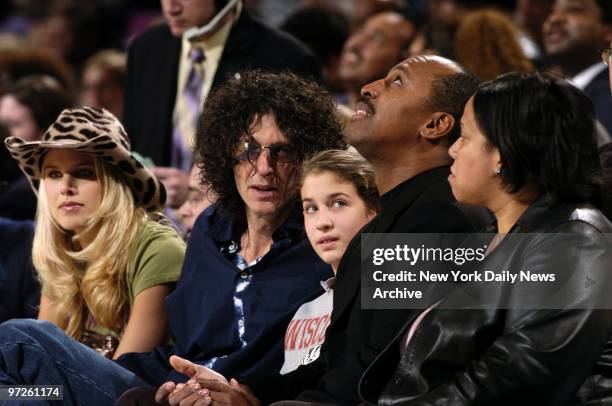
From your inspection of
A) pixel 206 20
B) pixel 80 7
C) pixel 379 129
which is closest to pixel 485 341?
pixel 379 129

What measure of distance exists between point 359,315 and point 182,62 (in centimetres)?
280

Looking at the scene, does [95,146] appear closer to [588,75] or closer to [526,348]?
[526,348]

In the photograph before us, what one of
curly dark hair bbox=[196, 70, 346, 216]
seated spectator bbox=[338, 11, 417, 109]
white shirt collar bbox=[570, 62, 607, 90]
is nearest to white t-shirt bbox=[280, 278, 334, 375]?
curly dark hair bbox=[196, 70, 346, 216]

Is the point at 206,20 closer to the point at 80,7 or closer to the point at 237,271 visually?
the point at 237,271

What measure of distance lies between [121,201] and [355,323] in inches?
55.1

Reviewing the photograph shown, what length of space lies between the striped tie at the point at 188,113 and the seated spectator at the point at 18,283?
903mm

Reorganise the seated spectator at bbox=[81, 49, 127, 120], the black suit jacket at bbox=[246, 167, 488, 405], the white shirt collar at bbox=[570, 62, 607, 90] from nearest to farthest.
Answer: the black suit jacket at bbox=[246, 167, 488, 405] → the white shirt collar at bbox=[570, 62, 607, 90] → the seated spectator at bbox=[81, 49, 127, 120]

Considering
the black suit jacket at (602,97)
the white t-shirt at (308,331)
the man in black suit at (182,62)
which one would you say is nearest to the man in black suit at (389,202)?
the white t-shirt at (308,331)

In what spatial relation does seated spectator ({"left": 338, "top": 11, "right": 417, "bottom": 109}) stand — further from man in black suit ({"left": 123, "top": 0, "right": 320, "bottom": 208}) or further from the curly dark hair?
the curly dark hair

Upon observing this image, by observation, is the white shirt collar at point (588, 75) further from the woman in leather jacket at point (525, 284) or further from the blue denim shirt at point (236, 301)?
the woman in leather jacket at point (525, 284)

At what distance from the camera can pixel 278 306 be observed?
12.3 ft

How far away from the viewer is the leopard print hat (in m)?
4.25

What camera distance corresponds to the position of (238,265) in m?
3.89

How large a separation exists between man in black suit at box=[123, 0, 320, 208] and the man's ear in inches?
70.5
